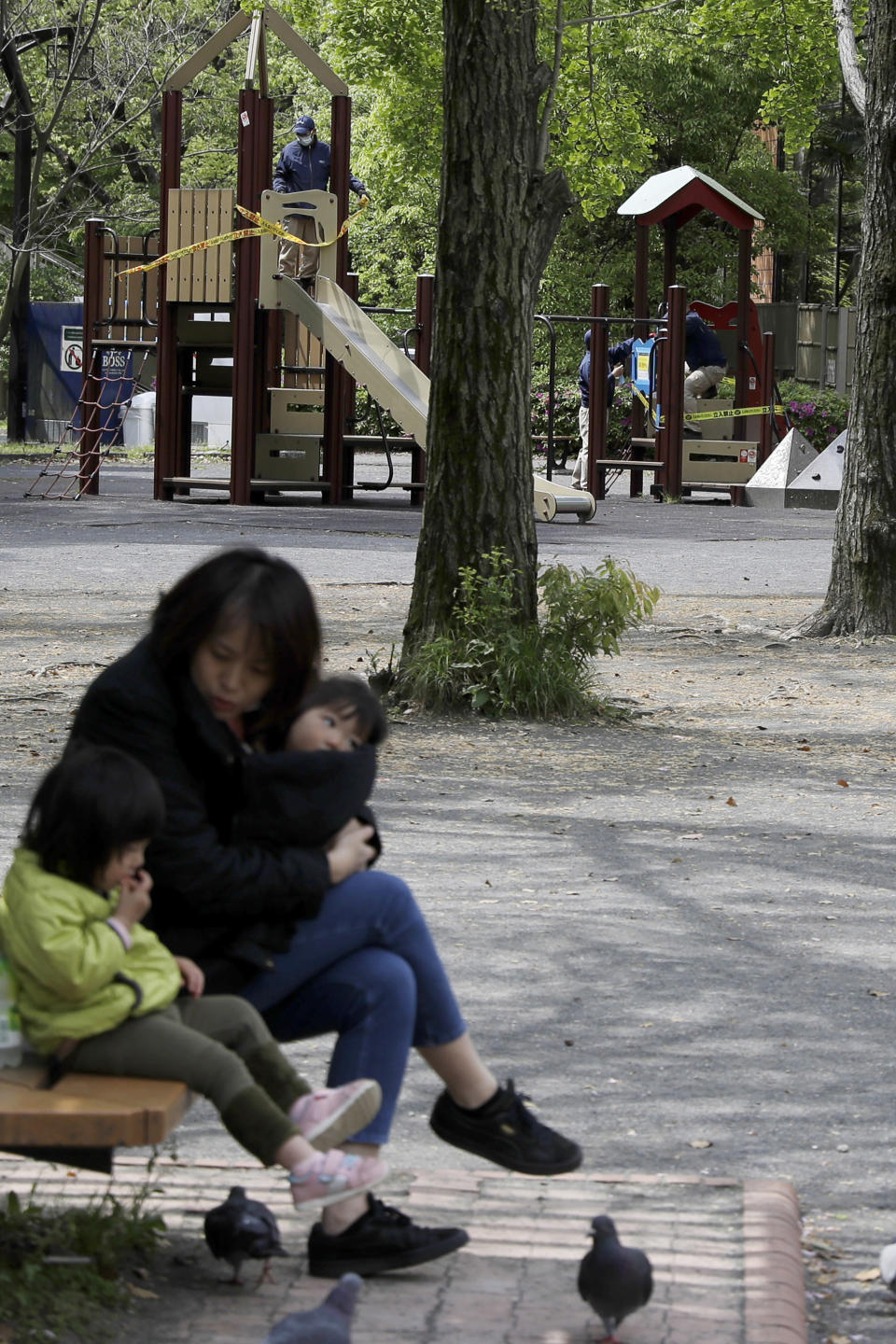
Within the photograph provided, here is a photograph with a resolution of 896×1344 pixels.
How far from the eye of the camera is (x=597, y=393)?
25.2 m

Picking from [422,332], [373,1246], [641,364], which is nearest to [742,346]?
[641,364]

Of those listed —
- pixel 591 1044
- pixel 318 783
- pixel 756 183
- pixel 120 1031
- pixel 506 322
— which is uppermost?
pixel 756 183

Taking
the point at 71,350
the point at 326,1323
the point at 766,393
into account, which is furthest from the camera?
the point at 71,350

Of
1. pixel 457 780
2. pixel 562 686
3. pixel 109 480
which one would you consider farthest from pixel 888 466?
pixel 109 480

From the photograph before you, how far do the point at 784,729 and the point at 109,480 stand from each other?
19.7 m

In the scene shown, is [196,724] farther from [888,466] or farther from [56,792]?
[888,466]

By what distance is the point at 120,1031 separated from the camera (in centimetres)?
309

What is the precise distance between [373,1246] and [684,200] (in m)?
25.1

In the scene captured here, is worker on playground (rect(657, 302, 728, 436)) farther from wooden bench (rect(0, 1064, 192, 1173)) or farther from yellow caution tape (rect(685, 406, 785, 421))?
wooden bench (rect(0, 1064, 192, 1173))

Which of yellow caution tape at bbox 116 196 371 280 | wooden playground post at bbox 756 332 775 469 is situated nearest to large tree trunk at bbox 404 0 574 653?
yellow caution tape at bbox 116 196 371 280

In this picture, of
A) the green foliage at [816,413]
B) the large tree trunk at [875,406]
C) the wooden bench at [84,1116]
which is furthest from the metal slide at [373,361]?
the wooden bench at [84,1116]

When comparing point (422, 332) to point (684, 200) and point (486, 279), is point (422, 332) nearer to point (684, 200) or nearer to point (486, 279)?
point (684, 200)

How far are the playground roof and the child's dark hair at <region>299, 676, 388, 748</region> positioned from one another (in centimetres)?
2396

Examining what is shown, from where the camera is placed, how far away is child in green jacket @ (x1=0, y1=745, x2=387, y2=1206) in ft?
9.98
